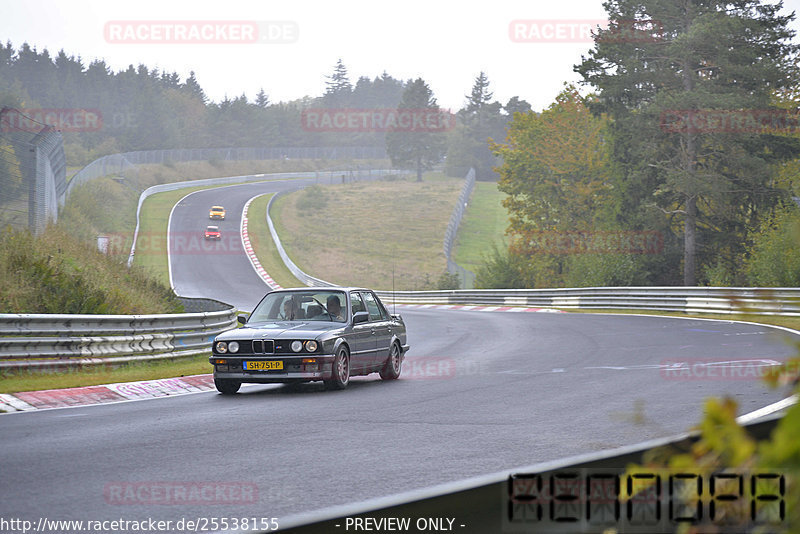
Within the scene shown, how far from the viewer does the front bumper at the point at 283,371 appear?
484 inches

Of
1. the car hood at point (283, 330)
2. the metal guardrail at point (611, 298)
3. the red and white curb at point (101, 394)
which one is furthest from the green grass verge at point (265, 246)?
the car hood at point (283, 330)

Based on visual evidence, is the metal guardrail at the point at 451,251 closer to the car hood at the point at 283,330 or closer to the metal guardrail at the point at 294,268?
the metal guardrail at the point at 294,268

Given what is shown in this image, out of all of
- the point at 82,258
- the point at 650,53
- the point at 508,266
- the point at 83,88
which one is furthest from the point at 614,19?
the point at 83,88

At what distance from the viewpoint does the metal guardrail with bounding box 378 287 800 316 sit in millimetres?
29656

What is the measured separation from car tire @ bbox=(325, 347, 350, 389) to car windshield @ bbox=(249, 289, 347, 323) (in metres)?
0.68

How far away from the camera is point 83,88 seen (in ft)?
461

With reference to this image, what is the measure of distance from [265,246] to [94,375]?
57.3 metres

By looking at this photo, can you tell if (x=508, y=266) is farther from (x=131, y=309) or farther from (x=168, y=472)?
(x=168, y=472)

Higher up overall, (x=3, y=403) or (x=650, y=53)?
(x=650, y=53)

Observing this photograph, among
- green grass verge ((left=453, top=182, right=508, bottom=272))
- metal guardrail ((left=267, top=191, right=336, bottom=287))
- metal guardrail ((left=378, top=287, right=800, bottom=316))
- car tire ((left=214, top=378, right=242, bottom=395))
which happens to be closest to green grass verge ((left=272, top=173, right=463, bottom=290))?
metal guardrail ((left=267, top=191, right=336, bottom=287))

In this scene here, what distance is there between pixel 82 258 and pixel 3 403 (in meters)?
9.39

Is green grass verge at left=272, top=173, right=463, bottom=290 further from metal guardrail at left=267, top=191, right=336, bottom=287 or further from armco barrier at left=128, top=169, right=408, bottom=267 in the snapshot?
armco barrier at left=128, top=169, right=408, bottom=267

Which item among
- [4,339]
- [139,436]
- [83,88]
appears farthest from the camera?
[83,88]

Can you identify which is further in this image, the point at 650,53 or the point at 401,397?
the point at 650,53
